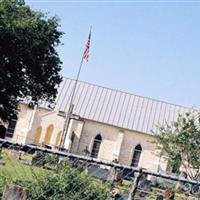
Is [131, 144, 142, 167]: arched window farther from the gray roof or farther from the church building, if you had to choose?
the gray roof

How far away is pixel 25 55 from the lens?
111 feet

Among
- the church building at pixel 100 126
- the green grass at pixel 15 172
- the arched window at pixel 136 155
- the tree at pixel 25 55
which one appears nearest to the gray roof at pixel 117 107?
the church building at pixel 100 126

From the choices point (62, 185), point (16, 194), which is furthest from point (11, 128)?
point (16, 194)

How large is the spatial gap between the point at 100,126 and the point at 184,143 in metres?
10.9

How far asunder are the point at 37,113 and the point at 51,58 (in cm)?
1225

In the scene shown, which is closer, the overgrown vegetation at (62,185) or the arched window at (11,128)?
the overgrown vegetation at (62,185)

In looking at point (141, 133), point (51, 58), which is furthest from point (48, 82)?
point (141, 133)

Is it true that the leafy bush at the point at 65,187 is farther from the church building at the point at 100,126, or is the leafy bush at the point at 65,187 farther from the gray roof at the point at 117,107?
the gray roof at the point at 117,107

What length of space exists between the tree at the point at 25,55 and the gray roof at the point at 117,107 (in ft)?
35.4

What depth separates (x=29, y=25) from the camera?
33344 millimetres

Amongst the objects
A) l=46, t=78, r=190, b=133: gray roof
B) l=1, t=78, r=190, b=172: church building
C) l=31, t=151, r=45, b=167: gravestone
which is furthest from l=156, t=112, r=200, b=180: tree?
l=31, t=151, r=45, b=167: gravestone

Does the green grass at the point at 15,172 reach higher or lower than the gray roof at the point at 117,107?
lower

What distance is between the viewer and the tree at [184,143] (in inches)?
1534

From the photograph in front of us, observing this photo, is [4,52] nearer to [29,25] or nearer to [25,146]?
[29,25]
